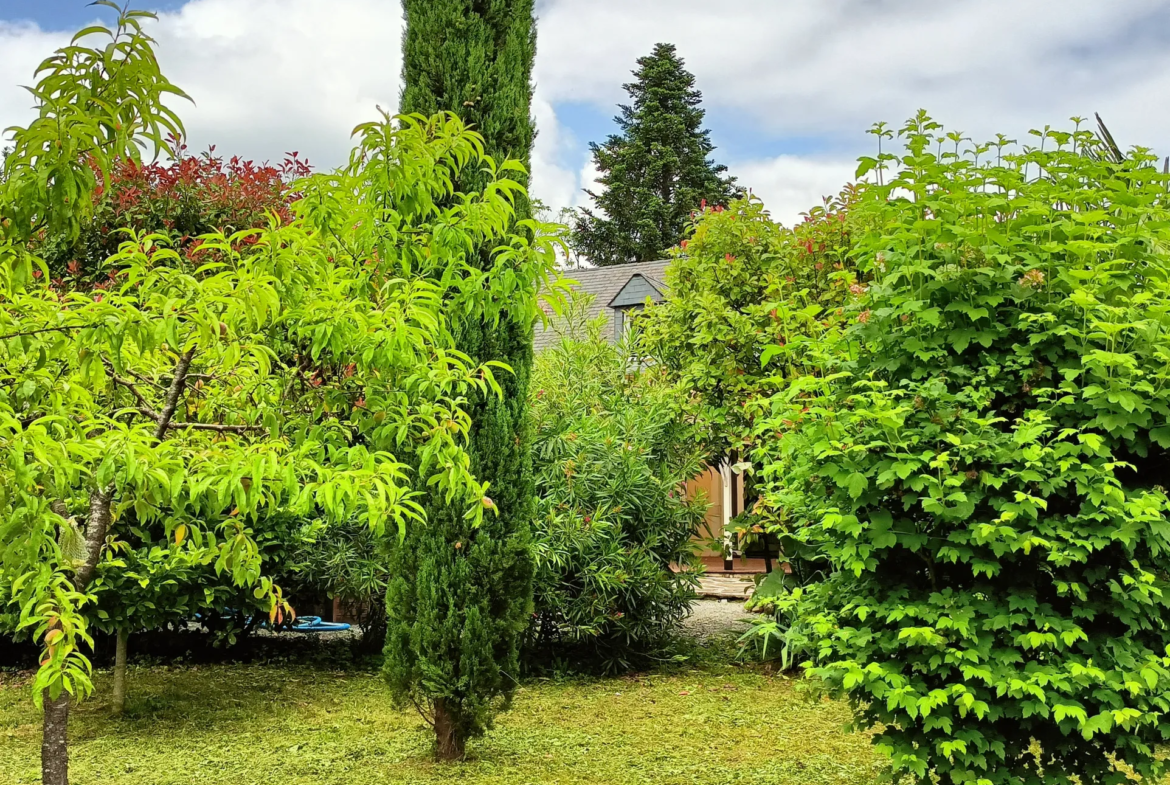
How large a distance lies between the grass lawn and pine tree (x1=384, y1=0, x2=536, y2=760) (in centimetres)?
46

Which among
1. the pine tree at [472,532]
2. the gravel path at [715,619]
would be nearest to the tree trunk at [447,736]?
the pine tree at [472,532]

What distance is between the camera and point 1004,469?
10.5 ft

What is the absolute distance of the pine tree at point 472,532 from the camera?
460 cm

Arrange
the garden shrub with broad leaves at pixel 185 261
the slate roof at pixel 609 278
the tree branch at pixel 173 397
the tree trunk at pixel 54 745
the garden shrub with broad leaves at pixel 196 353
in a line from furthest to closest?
1. the slate roof at pixel 609 278
2. the garden shrub with broad leaves at pixel 185 261
3. the tree trunk at pixel 54 745
4. the tree branch at pixel 173 397
5. the garden shrub with broad leaves at pixel 196 353

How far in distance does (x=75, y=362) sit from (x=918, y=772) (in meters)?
3.19

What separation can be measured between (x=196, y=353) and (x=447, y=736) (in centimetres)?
252

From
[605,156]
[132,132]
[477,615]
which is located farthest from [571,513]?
[605,156]

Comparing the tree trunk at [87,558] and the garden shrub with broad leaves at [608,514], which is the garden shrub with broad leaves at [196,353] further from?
the garden shrub with broad leaves at [608,514]

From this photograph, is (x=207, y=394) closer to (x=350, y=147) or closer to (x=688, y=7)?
(x=350, y=147)

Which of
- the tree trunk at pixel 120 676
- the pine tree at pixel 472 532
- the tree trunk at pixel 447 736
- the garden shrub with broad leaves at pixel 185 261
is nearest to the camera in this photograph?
the pine tree at pixel 472 532

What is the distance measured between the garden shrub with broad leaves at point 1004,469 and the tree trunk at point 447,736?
2.22 m

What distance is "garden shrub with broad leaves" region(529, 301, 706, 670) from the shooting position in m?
6.98

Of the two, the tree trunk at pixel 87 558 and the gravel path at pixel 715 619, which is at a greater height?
the tree trunk at pixel 87 558

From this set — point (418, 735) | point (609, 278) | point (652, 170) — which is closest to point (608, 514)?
point (418, 735)
